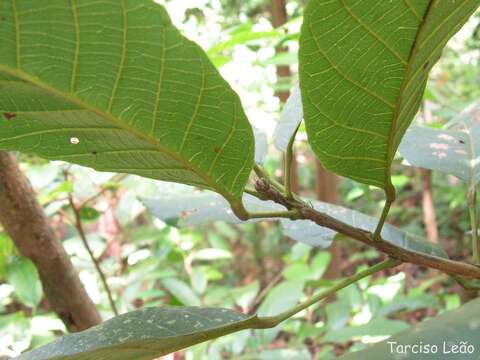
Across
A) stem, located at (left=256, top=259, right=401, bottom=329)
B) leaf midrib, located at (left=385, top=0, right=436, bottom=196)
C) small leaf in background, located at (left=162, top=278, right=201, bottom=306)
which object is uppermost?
small leaf in background, located at (left=162, top=278, right=201, bottom=306)

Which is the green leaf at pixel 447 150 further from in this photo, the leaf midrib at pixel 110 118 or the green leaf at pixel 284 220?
the leaf midrib at pixel 110 118

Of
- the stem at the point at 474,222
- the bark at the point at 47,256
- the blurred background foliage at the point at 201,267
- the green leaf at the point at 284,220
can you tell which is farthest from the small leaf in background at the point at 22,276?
the stem at the point at 474,222

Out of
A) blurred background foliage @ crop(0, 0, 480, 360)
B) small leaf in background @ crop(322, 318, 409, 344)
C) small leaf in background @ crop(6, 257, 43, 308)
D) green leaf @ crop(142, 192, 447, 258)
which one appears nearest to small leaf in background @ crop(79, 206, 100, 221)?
blurred background foliage @ crop(0, 0, 480, 360)

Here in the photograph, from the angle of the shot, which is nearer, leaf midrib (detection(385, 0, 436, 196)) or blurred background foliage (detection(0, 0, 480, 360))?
leaf midrib (detection(385, 0, 436, 196))

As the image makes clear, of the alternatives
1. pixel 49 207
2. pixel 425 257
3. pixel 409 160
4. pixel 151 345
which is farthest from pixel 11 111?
pixel 49 207

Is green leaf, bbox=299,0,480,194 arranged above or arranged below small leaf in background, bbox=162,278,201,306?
below

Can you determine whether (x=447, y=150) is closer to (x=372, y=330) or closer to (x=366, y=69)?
(x=366, y=69)

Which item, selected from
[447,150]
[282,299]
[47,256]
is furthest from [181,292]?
[447,150]

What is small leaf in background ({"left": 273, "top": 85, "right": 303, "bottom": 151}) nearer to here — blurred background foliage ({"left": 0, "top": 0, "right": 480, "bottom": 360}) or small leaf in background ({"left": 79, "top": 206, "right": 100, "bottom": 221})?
blurred background foliage ({"left": 0, "top": 0, "right": 480, "bottom": 360})
